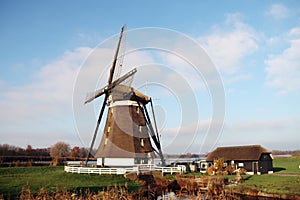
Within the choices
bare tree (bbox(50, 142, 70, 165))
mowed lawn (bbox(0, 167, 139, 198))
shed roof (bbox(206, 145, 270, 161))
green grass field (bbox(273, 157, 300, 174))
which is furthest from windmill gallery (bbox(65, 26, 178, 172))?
bare tree (bbox(50, 142, 70, 165))

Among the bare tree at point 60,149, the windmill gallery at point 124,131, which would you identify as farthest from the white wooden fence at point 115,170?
the bare tree at point 60,149

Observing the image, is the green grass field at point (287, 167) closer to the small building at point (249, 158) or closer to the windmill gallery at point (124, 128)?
the small building at point (249, 158)

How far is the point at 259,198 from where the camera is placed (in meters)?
14.9

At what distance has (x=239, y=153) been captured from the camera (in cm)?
2553

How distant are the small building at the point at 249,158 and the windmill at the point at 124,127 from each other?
6483 mm

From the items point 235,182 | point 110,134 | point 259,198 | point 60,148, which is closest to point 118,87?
point 110,134

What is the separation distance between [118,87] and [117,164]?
19.4ft

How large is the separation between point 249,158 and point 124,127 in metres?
10.9

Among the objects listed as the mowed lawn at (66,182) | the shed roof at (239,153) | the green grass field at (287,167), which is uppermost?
the shed roof at (239,153)

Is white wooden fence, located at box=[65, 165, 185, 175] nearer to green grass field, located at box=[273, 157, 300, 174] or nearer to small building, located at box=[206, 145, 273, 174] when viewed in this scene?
small building, located at box=[206, 145, 273, 174]

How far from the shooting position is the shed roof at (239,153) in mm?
24609

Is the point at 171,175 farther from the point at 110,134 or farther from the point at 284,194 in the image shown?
the point at 284,194

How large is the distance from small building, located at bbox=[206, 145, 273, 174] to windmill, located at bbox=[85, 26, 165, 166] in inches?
255

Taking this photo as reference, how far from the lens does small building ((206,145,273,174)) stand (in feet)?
79.7
